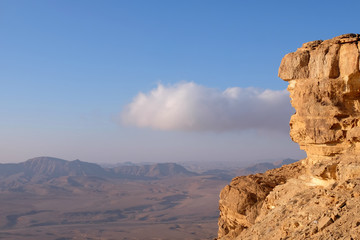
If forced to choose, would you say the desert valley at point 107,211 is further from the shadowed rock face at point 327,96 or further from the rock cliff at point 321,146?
the shadowed rock face at point 327,96

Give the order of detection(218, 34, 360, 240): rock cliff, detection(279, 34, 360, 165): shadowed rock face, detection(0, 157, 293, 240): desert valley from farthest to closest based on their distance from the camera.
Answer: detection(0, 157, 293, 240): desert valley < detection(279, 34, 360, 165): shadowed rock face < detection(218, 34, 360, 240): rock cliff

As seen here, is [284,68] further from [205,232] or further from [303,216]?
[205,232]

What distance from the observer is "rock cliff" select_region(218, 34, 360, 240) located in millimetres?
11352

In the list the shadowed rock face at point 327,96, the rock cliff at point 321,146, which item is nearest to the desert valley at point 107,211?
the rock cliff at point 321,146

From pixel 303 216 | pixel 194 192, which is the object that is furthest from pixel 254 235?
pixel 194 192

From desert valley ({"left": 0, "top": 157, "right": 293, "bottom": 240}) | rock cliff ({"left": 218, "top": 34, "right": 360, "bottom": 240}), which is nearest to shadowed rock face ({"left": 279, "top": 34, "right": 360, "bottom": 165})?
rock cliff ({"left": 218, "top": 34, "right": 360, "bottom": 240})

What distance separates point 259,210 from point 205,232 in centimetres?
5144

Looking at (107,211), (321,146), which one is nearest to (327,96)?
(321,146)

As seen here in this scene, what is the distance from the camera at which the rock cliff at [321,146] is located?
37.2 ft

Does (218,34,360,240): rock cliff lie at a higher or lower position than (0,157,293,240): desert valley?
higher

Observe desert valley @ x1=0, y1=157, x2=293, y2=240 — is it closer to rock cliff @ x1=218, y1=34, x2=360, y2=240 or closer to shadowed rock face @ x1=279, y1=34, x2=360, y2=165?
rock cliff @ x1=218, y1=34, x2=360, y2=240

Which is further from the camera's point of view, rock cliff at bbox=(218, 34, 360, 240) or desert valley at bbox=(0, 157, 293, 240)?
desert valley at bbox=(0, 157, 293, 240)

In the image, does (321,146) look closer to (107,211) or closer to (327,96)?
(327,96)

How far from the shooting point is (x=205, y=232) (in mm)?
65625
